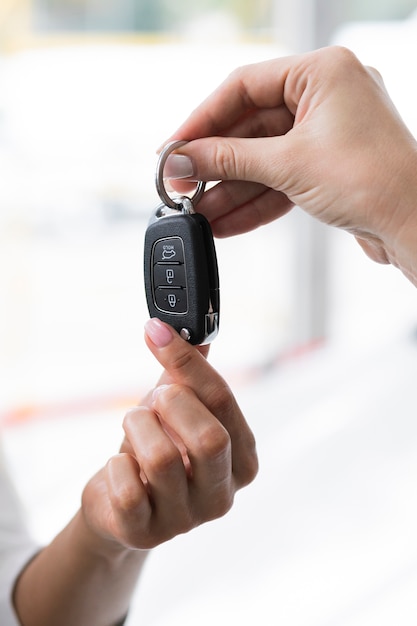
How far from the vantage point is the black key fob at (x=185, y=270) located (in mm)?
917

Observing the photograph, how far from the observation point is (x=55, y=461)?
3.32m

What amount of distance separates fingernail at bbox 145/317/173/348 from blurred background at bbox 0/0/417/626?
5.47ft

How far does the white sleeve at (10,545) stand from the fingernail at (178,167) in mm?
626

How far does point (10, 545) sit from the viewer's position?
1.24 meters

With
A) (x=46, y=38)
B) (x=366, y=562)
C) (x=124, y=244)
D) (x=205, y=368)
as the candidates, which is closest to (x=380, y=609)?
(x=366, y=562)

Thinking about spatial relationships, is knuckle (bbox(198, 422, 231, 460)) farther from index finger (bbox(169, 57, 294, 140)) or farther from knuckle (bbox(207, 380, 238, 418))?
index finger (bbox(169, 57, 294, 140))

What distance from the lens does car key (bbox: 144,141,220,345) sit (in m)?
0.92

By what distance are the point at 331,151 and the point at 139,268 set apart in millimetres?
2894

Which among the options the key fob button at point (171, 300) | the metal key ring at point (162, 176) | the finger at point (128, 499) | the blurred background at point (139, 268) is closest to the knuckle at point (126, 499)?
the finger at point (128, 499)

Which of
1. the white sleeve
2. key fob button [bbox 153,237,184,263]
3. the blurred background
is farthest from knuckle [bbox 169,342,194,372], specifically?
the blurred background

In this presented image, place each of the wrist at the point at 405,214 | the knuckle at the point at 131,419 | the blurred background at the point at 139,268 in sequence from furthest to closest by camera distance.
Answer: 1. the blurred background at the point at 139,268
2. the knuckle at the point at 131,419
3. the wrist at the point at 405,214

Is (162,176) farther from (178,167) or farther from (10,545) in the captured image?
(10,545)

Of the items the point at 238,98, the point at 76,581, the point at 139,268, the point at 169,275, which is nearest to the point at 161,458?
the point at 169,275

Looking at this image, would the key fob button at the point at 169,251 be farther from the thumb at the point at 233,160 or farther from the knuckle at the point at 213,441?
the knuckle at the point at 213,441
